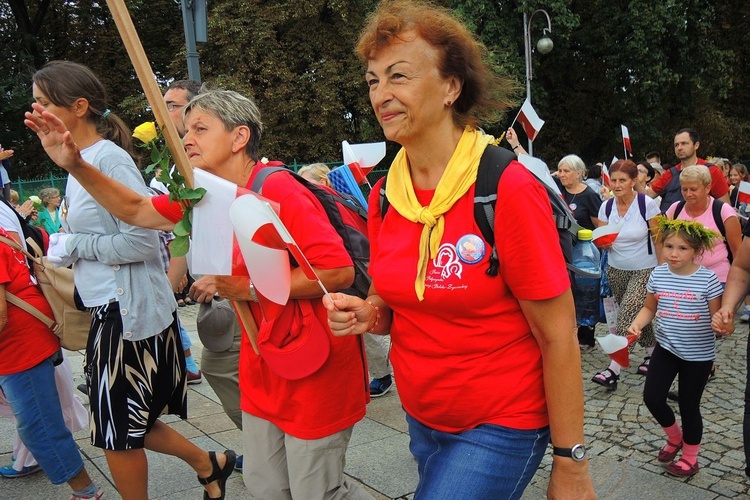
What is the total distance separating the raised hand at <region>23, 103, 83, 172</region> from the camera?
219 centimetres

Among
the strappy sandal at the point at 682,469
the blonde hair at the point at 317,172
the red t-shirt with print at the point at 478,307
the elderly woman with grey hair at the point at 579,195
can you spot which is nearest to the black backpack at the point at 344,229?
the red t-shirt with print at the point at 478,307

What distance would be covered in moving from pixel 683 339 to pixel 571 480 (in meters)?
2.39

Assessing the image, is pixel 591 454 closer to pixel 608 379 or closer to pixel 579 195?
pixel 608 379

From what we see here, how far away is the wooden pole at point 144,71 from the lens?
1.95 m

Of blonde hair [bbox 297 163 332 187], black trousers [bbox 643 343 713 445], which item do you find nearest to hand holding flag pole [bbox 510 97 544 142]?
blonde hair [bbox 297 163 332 187]

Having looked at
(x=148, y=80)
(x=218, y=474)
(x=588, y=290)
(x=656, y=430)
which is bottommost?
(x=656, y=430)

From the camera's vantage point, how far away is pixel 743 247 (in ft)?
10.7

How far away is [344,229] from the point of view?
8.27 feet

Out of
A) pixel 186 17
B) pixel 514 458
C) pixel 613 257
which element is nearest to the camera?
pixel 514 458

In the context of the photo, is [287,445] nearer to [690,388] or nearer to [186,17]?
[690,388]

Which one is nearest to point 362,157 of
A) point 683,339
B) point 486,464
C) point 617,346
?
point 617,346

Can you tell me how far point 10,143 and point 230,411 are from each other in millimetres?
24745

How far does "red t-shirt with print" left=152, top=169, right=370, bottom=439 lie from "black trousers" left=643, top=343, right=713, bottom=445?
221 cm

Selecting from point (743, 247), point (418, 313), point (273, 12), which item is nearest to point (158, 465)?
point (418, 313)
